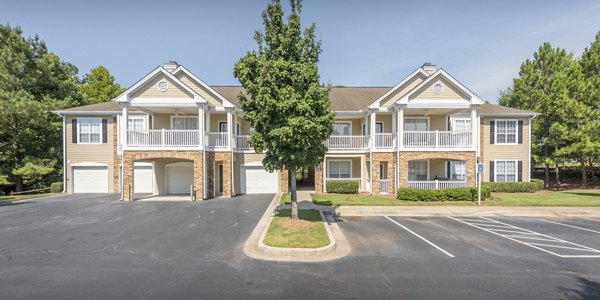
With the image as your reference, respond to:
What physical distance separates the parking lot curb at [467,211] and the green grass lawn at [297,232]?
2995 mm

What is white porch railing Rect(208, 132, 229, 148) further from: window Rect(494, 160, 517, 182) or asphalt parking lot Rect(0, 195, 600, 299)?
window Rect(494, 160, 517, 182)

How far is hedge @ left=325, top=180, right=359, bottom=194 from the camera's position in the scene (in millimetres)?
19203

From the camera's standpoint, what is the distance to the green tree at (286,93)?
8609mm

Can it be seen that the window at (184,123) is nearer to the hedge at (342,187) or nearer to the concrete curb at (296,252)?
the hedge at (342,187)

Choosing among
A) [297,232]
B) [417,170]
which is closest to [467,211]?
[417,170]

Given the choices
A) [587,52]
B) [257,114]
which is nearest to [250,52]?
[257,114]

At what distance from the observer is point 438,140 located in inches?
692

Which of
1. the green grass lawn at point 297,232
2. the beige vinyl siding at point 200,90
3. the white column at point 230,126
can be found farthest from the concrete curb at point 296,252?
the beige vinyl siding at point 200,90

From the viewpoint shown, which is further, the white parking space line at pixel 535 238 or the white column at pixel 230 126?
the white column at pixel 230 126

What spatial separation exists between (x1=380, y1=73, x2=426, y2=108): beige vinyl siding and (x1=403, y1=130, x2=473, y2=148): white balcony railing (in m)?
2.88

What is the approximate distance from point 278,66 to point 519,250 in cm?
965

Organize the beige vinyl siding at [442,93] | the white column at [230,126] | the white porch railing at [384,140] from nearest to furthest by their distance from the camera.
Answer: the white column at [230,126]
the beige vinyl siding at [442,93]
the white porch railing at [384,140]

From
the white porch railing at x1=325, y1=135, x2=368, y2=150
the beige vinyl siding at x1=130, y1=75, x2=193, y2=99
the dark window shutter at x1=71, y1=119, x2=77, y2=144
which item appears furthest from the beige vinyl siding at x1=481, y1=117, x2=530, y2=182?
the dark window shutter at x1=71, y1=119, x2=77, y2=144

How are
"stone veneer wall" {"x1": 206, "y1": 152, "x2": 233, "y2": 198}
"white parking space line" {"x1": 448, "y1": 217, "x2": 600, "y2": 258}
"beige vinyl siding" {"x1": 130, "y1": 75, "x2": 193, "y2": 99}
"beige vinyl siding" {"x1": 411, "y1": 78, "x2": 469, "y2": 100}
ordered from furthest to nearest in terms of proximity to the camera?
"beige vinyl siding" {"x1": 411, "y1": 78, "x2": 469, "y2": 100}
"stone veneer wall" {"x1": 206, "y1": 152, "x2": 233, "y2": 198}
"beige vinyl siding" {"x1": 130, "y1": 75, "x2": 193, "y2": 99}
"white parking space line" {"x1": 448, "y1": 217, "x2": 600, "y2": 258}
